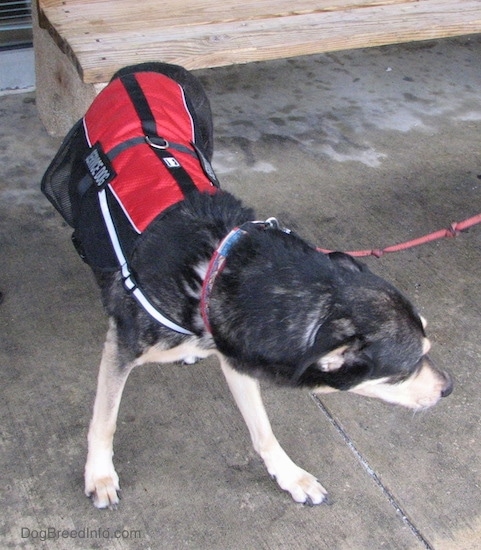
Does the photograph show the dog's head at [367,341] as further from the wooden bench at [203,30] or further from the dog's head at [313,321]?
the wooden bench at [203,30]

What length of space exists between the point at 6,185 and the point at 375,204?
2.20 meters

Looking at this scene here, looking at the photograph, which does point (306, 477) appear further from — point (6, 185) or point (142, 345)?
point (6, 185)

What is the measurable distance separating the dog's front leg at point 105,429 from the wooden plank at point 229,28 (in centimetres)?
171

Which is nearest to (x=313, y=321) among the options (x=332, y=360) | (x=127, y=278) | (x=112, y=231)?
(x=332, y=360)

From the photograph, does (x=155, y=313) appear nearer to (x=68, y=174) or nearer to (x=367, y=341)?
(x=367, y=341)

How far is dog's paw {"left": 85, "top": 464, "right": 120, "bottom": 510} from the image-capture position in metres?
2.81

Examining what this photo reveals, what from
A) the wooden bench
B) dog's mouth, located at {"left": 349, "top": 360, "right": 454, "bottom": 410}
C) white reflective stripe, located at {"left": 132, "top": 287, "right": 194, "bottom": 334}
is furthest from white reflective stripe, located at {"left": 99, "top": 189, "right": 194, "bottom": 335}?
the wooden bench

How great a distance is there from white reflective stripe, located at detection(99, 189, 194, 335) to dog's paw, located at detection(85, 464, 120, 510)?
67 cm

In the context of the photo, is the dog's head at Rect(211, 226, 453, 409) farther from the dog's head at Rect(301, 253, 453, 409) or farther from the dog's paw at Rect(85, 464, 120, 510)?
the dog's paw at Rect(85, 464, 120, 510)

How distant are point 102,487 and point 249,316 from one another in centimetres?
93

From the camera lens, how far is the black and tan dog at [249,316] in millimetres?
2363

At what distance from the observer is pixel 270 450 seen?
117 inches

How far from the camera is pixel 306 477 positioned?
297cm

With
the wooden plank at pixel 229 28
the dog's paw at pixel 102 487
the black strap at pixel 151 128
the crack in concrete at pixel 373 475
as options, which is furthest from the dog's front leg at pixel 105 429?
the wooden plank at pixel 229 28
